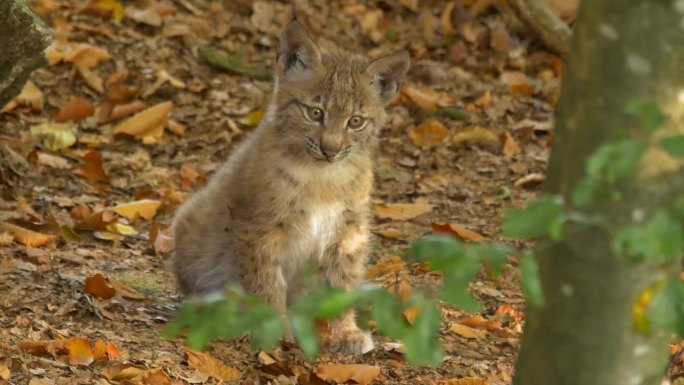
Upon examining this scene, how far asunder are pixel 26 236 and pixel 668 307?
4314 mm

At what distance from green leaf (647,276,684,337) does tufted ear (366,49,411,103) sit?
10.7 feet

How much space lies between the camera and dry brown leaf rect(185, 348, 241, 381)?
14.8ft

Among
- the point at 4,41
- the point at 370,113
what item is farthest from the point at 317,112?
the point at 4,41

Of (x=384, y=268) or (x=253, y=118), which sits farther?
(x=253, y=118)

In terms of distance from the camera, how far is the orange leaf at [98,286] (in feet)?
16.8

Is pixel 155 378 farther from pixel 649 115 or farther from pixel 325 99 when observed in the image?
pixel 649 115

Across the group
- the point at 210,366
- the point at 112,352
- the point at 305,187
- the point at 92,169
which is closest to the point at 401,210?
the point at 305,187

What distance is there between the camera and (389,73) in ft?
17.7

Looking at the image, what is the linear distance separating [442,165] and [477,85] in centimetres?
134

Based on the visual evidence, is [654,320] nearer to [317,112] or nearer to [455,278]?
[455,278]

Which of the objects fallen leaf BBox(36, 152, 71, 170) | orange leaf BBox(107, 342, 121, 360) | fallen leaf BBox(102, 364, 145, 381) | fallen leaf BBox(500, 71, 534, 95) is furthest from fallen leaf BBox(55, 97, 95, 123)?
fallen leaf BBox(102, 364, 145, 381)

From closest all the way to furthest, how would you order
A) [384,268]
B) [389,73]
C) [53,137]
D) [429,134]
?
[389,73] → [384,268] → [53,137] → [429,134]

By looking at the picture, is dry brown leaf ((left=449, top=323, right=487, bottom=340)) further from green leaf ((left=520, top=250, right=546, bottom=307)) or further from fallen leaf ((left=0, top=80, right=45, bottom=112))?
fallen leaf ((left=0, top=80, right=45, bottom=112))

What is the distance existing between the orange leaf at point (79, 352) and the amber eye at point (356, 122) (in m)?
1.55
